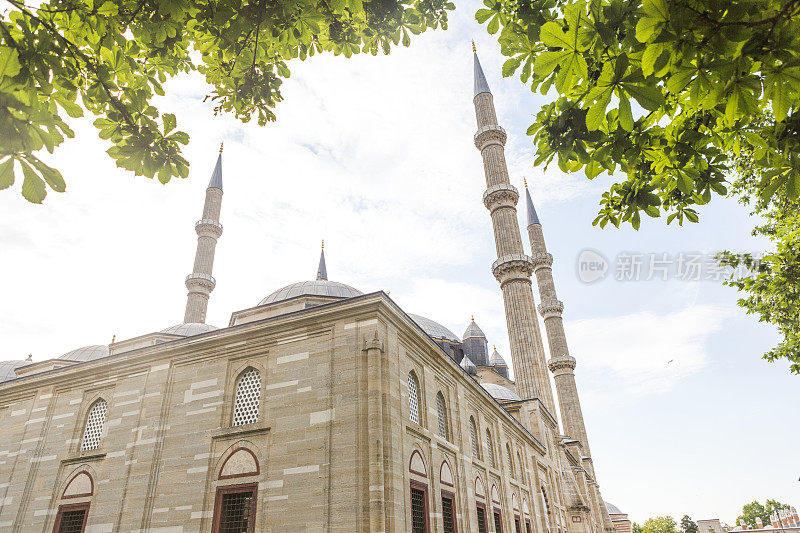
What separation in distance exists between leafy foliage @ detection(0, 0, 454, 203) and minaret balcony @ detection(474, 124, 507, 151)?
28.6m

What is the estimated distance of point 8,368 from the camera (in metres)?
24.8

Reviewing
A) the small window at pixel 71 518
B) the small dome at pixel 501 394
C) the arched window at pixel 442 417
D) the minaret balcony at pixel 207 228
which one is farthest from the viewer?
the minaret balcony at pixel 207 228

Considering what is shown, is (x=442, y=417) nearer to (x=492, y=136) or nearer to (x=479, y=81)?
(x=492, y=136)

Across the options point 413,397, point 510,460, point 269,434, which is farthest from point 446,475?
point 510,460

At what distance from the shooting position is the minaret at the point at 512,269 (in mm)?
27266

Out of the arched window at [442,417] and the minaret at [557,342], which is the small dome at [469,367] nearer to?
the minaret at [557,342]

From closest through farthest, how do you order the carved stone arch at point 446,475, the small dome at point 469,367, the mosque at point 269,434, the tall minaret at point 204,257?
the mosque at point 269,434 → the carved stone arch at point 446,475 → the tall minaret at point 204,257 → the small dome at point 469,367

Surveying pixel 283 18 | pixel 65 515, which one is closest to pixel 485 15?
pixel 283 18

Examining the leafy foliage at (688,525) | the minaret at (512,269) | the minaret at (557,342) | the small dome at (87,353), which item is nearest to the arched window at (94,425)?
the small dome at (87,353)

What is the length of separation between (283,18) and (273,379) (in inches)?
359

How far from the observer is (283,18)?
12.6ft

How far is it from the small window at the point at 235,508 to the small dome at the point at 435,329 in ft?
86.3

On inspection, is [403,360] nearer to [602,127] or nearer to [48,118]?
[602,127]

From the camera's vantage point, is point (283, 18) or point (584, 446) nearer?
point (283, 18)
